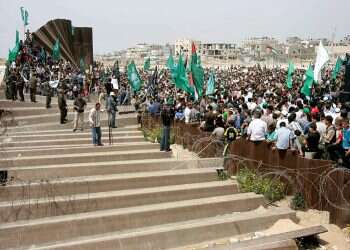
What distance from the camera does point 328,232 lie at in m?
8.31

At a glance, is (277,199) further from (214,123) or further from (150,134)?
(150,134)

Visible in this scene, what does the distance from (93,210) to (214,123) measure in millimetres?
5294

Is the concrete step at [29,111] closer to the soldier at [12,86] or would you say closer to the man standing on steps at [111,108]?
the soldier at [12,86]

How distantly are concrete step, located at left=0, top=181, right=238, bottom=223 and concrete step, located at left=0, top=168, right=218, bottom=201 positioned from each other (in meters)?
0.35

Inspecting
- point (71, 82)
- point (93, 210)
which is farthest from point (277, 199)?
point (71, 82)

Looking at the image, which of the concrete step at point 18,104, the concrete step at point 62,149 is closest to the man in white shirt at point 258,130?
the concrete step at point 62,149

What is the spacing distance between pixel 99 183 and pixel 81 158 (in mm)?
2119

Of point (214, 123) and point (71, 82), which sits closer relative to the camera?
point (214, 123)

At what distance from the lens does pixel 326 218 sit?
344 inches

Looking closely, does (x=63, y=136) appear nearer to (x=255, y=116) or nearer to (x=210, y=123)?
(x=210, y=123)

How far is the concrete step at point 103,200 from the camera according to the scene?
8656 millimetres

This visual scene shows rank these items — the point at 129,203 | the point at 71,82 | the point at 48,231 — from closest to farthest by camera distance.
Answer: the point at 48,231
the point at 129,203
the point at 71,82

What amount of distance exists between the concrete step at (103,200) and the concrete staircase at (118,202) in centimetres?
2

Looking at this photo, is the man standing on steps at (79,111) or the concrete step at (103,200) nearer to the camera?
the concrete step at (103,200)
